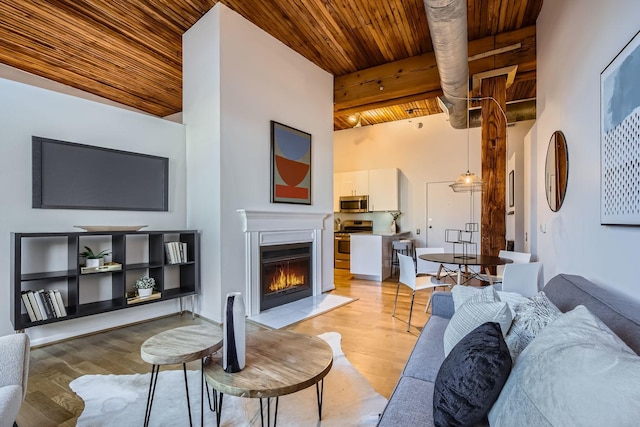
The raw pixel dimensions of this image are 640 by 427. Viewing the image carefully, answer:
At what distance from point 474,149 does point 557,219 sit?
407 centimetres

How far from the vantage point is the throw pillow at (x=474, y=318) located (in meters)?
1.39

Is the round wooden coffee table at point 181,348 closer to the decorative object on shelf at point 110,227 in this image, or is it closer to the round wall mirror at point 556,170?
the decorative object on shelf at point 110,227

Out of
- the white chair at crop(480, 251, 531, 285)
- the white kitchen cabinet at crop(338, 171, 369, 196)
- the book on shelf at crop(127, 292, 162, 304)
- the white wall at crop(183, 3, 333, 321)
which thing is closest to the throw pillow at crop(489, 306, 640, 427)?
the white chair at crop(480, 251, 531, 285)

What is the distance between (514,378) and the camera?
98 centimetres

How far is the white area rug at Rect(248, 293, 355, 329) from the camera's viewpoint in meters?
3.51

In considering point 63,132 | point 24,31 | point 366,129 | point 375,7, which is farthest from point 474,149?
point 24,31

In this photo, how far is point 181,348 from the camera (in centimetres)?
161

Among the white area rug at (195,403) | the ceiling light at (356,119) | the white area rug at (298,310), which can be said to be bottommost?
the white area rug at (298,310)

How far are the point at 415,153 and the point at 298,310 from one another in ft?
15.4

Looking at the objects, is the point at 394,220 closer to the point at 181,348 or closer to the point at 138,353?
the point at 138,353

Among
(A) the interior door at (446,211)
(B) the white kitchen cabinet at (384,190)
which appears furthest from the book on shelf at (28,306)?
(A) the interior door at (446,211)

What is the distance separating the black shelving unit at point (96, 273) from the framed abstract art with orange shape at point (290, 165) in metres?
1.24

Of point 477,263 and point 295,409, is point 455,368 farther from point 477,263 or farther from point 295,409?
point 477,263

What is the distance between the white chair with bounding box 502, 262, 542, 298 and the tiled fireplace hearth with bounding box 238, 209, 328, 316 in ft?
8.34
